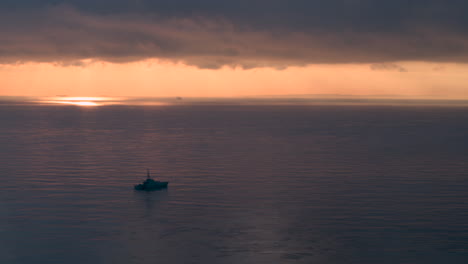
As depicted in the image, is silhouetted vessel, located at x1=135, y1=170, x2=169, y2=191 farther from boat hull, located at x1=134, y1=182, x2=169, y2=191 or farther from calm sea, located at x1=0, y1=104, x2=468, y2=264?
calm sea, located at x1=0, y1=104, x2=468, y2=264

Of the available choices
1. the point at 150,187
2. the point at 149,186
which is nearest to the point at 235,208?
the point at 150,187

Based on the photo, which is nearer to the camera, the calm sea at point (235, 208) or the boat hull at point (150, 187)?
the calm sea at point (235, 208)

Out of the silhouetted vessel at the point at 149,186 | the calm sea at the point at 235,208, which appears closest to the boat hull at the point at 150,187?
the silhouetted vessel at the point at 149,186

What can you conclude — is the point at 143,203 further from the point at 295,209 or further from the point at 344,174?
the point at 344,174

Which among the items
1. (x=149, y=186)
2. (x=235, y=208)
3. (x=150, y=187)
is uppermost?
(x=149, y=186)

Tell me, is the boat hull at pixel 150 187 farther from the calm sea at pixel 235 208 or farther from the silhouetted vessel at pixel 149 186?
the calm sea at pixel 235 208

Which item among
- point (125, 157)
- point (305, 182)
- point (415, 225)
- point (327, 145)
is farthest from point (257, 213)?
point (327, 145)

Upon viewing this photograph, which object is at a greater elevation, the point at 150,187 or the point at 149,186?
the point at 149,186

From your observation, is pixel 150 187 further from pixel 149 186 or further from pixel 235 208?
pixel 235 208

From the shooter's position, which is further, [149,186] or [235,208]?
[149,186]

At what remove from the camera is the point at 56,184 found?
239 feet

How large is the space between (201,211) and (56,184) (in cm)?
2595

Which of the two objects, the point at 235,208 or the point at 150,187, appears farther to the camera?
the point at 150,187

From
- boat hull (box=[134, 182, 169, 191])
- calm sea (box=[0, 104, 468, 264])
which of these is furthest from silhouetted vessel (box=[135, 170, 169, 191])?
calm sea (box=[0, 104, 468, 264])
